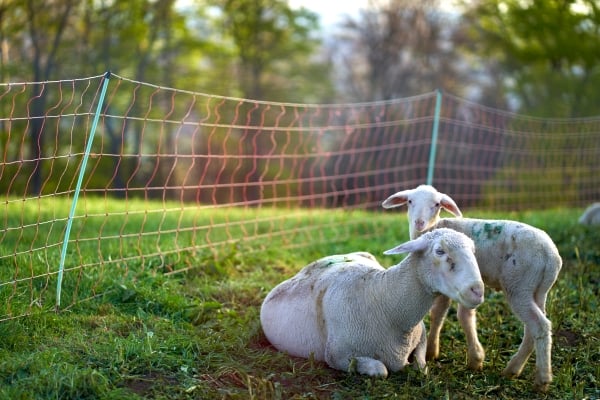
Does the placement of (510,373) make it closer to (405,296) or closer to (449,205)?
(405,296)

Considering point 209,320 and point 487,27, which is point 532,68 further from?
point 209,320

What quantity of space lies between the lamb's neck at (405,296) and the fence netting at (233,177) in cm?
196

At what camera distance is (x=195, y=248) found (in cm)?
701

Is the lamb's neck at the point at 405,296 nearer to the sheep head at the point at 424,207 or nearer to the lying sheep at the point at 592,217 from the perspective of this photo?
the sheep head at the point at 424,207

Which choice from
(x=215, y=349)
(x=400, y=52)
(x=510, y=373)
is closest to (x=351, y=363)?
(x=215, y=349)

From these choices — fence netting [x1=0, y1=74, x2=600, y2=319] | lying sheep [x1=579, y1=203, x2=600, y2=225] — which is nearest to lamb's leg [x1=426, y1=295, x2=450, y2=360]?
fence netting [x1=0, y1=74, x2=600, y2=319]

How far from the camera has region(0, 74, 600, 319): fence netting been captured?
19.9ft

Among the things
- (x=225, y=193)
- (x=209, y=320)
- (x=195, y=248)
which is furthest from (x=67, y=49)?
(x=209, y=320)

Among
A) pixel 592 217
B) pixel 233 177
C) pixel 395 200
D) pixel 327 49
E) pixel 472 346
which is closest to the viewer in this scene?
pixel 472 346

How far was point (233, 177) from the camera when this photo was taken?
11.8 m

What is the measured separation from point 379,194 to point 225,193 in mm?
4948

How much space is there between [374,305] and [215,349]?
1075 mm

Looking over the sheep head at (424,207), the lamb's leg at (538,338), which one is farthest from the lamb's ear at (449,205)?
the lamb's leg at (538,338)

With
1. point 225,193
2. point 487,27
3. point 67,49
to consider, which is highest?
point 487,27
